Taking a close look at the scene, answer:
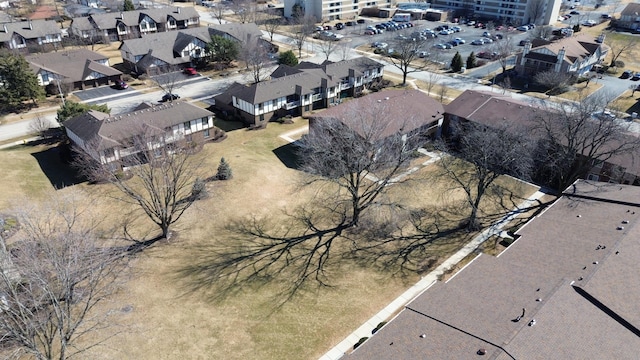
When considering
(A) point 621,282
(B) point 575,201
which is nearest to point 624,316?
(A) point 621,282

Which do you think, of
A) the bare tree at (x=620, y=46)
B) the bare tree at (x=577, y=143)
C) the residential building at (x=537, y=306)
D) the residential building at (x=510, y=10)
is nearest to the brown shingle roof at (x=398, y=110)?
the bare tree at (x=577, y=143)

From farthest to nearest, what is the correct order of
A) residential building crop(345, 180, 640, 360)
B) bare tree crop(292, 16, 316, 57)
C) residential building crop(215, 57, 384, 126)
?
bare tree crop(292, 16, 316, 57)
residential building crop(215, 57, 384, 126)
residential building crop(345, 180, 640, 360)

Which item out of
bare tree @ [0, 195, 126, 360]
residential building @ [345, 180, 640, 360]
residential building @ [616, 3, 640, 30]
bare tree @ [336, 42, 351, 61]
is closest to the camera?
residential building @ [345, 180, 640, 360]


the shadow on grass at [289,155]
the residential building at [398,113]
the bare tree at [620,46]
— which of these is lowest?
the shadow on grass at [289,155]

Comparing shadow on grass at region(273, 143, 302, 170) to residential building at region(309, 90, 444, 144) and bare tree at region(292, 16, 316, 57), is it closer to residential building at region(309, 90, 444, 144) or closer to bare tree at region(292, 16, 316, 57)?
residential building at region(309, 90, 444, 144)

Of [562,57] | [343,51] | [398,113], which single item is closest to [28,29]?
[343,51]

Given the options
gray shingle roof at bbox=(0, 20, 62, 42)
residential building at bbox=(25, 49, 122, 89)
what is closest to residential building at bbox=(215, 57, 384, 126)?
residential building at bbox=(25, 49, 122, 89)

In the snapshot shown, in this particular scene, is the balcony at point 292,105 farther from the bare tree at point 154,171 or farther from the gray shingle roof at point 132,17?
the gray shingle roof at point 132,17
